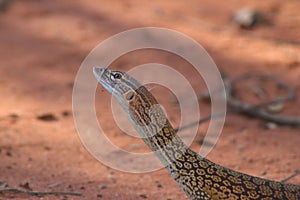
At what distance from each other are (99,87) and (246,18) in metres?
3.88

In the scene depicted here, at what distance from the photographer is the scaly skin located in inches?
179

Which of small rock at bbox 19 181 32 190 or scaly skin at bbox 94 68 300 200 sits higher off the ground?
small rock at bbox 19 181 32 190

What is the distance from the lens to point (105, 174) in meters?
6.11

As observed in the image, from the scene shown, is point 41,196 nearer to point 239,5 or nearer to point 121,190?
point 121,190

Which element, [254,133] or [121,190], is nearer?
[121,190]

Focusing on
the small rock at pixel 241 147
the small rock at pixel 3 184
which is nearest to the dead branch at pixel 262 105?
the small rock at pixel 241 147

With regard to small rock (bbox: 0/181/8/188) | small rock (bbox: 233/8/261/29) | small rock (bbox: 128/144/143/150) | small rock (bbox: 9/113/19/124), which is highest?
small rock (bbox: 233/8/261/29)

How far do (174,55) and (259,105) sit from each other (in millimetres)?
2737

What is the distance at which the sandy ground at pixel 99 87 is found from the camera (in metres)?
5.99

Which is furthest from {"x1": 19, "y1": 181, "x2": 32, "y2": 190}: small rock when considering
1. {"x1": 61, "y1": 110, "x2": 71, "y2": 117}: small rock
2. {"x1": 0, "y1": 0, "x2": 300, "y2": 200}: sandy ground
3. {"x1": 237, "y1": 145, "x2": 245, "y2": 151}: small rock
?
{"x1": 237, "y1": 145, "x2": 245, "y2": 151}: small rock

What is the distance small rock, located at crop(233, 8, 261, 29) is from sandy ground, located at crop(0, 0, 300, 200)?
14 centimetres

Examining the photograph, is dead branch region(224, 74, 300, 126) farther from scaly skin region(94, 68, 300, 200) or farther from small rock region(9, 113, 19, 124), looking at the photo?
small rock region(9, 113, 19, 124)

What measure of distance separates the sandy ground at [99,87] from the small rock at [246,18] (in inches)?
5.4

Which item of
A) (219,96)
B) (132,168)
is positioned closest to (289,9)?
(219,96)
